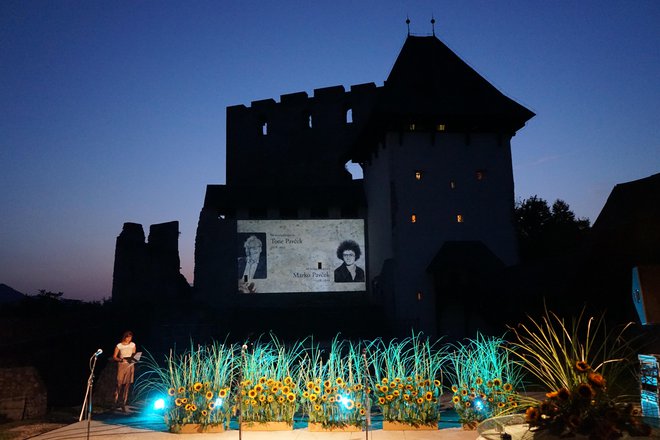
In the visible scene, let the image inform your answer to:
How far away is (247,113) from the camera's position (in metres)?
33.5

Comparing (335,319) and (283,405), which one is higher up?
(335,319)

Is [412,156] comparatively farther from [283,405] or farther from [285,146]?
[283,405]

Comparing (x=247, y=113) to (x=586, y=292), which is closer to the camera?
(x=586, y=292)

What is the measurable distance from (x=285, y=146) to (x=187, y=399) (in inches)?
1076

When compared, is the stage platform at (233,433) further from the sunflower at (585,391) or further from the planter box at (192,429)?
the sunflower at (585,391)

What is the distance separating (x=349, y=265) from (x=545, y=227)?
16786 mm

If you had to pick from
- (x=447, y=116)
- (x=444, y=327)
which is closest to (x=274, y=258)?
(x=444, y=327)

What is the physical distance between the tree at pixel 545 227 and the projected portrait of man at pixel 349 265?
37.5 ft

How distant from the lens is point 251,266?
26.0 metres

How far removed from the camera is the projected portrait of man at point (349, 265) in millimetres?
26344

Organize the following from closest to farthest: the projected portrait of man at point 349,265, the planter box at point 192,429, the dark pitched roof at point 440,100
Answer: the planter box at point 192,429
the dark pitched roof at point 440,100
the projected portrait of man at point 349,265

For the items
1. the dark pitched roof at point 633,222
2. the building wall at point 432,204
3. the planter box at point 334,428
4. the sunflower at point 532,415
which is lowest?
the planter box at point 334,428

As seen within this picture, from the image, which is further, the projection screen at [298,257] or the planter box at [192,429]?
A: the projection screen at [298,257]

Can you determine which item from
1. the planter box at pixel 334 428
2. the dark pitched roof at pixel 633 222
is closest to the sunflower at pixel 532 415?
the planter box at pixel 334 428
